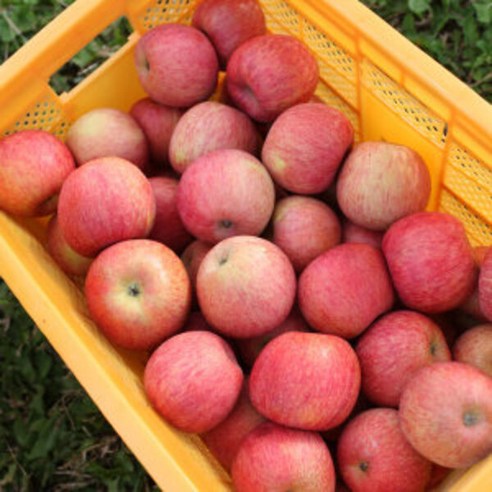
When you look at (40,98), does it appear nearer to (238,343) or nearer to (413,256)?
(238,343)

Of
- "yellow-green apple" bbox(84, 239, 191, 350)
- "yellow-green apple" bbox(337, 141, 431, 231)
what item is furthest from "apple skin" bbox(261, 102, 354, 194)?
"yellow-green apple" bbox(84, 239, 191, 350)

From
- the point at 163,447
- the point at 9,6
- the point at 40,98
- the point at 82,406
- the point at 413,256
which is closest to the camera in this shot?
the point at 163,447

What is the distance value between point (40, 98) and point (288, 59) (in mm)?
514

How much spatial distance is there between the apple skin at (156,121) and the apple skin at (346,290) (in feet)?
1.58

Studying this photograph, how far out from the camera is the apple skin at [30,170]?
1.51 m

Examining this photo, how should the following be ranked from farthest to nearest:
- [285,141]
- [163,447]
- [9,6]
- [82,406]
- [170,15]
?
[9,6], [82,406], [170,15], [285,141], [163,447]

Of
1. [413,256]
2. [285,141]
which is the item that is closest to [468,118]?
[413,256]

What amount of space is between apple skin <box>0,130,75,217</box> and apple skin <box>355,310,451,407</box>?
0.67m

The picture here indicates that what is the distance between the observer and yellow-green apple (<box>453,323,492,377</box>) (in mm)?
1349

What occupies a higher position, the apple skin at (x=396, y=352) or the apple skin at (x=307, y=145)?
the apple skin at (x=307, y=145)

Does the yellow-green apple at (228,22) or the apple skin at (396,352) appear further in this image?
the yellow-green apple at (228,22)

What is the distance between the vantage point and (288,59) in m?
1.55

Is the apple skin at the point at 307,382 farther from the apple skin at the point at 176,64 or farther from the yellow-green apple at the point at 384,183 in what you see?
the apple skin at the point at 176,64

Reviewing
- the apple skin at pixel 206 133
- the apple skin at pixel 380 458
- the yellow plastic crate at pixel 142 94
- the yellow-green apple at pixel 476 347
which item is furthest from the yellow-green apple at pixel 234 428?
the apple skin at pixel 206 133
